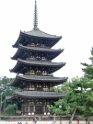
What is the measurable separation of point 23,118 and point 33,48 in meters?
11.8

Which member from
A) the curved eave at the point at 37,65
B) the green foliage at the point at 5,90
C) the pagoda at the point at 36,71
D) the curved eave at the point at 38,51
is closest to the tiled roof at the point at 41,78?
the pagoda at the point at 36,71

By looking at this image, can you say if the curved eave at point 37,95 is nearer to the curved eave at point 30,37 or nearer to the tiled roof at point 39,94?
the tiled roof at point 39,94

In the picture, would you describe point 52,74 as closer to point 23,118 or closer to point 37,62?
point 37,62

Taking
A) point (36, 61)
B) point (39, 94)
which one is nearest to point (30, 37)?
point (36, 61)

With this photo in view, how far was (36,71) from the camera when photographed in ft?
206

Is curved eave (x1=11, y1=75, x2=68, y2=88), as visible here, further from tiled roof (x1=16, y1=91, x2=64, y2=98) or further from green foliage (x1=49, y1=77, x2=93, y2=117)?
green foliage (x1=49, y1=77, x2=93, y2=117)

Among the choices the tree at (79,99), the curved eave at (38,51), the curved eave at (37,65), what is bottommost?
the tree at (79,99)

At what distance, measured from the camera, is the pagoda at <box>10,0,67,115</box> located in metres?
59.6

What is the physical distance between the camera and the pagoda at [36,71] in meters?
59.6

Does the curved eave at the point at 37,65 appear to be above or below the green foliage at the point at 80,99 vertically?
above

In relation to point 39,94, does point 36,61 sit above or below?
above

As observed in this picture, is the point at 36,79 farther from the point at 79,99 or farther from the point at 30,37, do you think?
the point at 79,99

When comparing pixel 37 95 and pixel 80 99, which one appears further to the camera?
pixel 37 95

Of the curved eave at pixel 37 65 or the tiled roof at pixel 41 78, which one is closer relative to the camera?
the tiled roof at pixel 41 78
